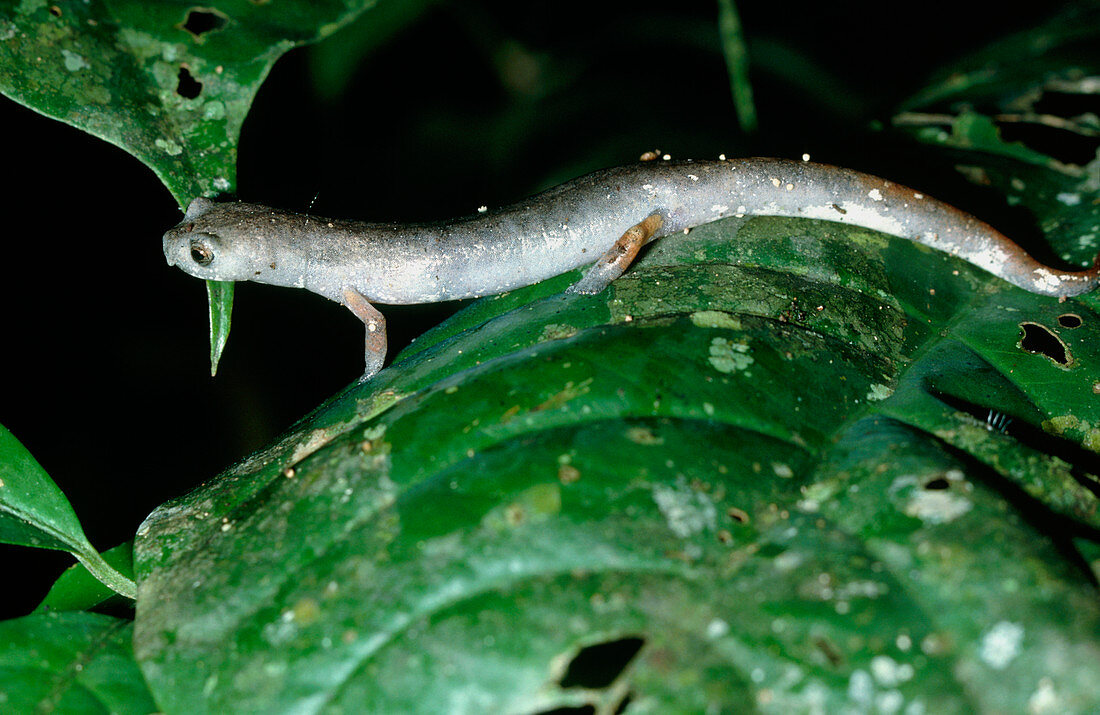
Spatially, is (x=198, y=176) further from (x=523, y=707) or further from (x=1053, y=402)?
(x=1053, y=402)

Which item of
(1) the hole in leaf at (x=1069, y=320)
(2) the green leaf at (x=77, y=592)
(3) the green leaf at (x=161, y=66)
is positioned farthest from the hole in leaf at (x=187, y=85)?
(1) the hole in leaf at (x=1069, y=320)

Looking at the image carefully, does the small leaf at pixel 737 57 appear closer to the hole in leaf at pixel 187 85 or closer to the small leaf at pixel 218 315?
the hole in leaf at pixel 187 85

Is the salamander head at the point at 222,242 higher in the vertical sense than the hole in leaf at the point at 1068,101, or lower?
lower

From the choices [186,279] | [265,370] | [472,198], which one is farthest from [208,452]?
[472,198]

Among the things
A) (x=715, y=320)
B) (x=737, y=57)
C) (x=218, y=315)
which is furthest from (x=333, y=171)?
(x=715, y=320)

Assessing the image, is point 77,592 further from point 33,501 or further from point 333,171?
point 333,171

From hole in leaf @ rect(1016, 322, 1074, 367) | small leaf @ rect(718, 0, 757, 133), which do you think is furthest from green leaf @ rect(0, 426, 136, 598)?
small leaf @ rect(718, 0, 757, 133)
